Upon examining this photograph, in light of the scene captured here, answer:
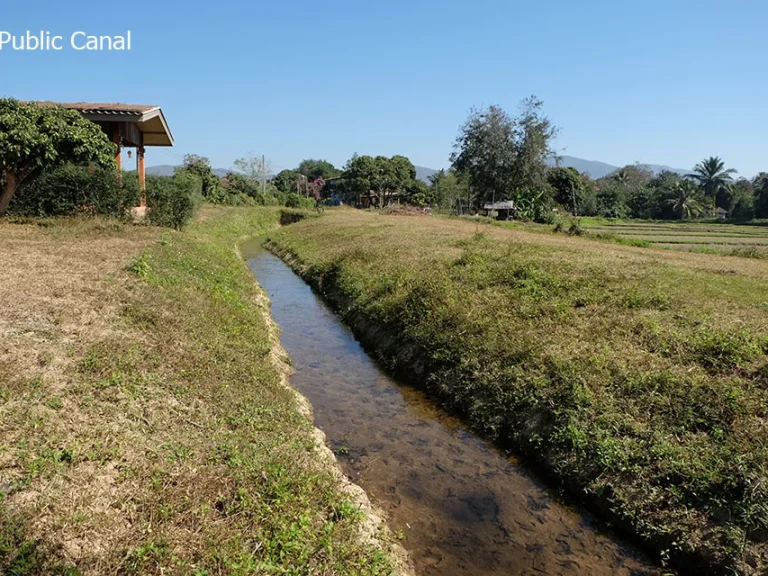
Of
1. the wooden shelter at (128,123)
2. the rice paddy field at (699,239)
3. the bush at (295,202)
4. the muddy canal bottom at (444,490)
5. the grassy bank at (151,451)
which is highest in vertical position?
the wooden shelter at (128,123)

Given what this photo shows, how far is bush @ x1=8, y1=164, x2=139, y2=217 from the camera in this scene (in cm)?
1789

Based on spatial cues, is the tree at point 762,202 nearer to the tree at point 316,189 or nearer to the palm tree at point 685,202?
the palm tree at point 685,202

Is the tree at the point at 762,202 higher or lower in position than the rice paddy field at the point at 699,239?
higher

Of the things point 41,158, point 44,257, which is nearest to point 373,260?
point 44,257

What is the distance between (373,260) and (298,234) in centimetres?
1570

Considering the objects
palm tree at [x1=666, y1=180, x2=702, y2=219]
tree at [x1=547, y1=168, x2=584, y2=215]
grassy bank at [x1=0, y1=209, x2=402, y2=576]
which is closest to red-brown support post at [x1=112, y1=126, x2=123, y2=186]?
grassy bank at [x1=0, y1=209, x2=402, y2=576]

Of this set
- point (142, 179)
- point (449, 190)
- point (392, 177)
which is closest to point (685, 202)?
point (449, 190)

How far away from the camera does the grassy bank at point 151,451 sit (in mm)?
3814

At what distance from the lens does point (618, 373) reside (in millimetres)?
7418

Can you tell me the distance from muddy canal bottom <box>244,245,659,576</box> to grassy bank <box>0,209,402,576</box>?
742 millimetres

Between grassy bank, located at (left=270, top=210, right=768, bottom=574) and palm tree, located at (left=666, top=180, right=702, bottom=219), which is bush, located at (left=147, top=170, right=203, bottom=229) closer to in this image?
grassy bank, located at (left=270, top=210, right=768, bottom=574)

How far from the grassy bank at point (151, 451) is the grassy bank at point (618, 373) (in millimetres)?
2877

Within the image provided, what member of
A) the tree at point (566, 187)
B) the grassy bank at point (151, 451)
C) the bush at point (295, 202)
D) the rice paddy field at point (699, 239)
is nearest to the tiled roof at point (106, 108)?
the grassy bank at point (151, 451)

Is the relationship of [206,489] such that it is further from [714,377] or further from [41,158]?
[41,158]
